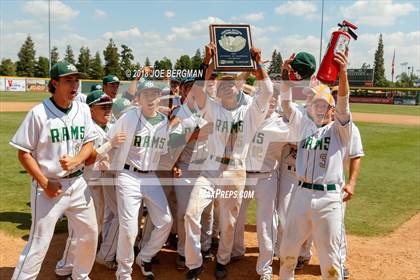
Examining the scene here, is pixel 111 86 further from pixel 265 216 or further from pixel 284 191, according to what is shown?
pixel 265 216

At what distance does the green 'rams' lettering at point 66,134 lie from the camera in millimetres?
3834

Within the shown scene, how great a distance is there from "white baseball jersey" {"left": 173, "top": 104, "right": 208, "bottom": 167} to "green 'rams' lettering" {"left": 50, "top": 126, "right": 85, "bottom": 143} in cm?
142

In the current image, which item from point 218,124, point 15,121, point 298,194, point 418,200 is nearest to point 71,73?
point 218,124

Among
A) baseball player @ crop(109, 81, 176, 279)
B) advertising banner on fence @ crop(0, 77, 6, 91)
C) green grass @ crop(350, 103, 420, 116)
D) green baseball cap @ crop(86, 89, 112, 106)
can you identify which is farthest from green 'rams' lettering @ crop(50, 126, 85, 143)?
advertising banner on fence @ crop(0, 77, 6, 91)

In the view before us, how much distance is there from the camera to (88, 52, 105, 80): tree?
192 feet

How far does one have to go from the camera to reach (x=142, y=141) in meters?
4.76

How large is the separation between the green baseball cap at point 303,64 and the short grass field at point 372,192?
10.7 ft

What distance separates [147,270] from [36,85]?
183 feet

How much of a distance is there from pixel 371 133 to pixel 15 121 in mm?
17336

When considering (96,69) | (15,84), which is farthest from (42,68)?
(15,84)

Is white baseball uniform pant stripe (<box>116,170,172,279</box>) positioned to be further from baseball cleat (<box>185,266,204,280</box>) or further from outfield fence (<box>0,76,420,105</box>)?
outfield fence (<box>0,76,420,105</box>)

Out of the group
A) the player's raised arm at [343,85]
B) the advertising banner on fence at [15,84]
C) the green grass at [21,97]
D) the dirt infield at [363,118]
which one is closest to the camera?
the player's raised arm at [343,85]

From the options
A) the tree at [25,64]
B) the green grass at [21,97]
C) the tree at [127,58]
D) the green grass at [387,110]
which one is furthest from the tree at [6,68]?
the tree at [127,58]

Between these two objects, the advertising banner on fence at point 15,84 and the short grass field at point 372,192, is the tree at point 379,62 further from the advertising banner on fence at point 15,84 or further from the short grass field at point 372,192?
the short grass field at point 372,192
